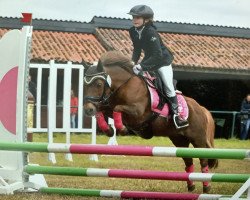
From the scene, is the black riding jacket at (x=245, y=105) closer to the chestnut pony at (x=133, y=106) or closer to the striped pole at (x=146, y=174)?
the chestnut pony at (x=133, y=106)

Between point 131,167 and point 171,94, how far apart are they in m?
1.28

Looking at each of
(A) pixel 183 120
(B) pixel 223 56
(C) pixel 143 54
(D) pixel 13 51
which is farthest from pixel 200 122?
(D) pixel 13 51

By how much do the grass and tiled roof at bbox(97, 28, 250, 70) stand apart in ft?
1.97

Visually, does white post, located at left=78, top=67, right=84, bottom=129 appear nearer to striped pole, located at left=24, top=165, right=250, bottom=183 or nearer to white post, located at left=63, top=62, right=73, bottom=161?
white post, located at left=63, top=62, right=73, bottom=161

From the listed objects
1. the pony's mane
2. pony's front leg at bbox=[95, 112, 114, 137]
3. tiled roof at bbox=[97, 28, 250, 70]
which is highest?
tiled roof at bbox=[97, 28, 250, 70]

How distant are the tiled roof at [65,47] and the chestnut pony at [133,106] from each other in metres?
1.04

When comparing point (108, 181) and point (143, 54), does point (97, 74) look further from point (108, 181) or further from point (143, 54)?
point (108, 181)

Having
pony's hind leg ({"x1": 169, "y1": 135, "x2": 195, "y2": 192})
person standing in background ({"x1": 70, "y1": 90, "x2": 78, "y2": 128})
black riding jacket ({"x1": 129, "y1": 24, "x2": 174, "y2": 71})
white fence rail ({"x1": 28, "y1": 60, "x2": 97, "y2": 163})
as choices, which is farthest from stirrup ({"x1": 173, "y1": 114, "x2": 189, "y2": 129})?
person standing in background ({"x1": 70, "y1": 90, "x2": 78, "y2": 128})

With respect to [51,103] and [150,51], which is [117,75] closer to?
[150,51]

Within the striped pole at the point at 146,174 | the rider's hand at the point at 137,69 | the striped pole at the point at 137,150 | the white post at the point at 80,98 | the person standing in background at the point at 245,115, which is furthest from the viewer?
the white post at the point at 80,98

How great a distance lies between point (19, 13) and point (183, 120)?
1169mm

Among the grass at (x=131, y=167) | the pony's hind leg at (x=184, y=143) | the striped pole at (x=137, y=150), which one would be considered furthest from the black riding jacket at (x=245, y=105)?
the striped pole at (x=137, y=150)

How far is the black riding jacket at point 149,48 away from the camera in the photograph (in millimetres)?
4457

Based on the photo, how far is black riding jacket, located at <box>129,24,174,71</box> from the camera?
4.46 metres
